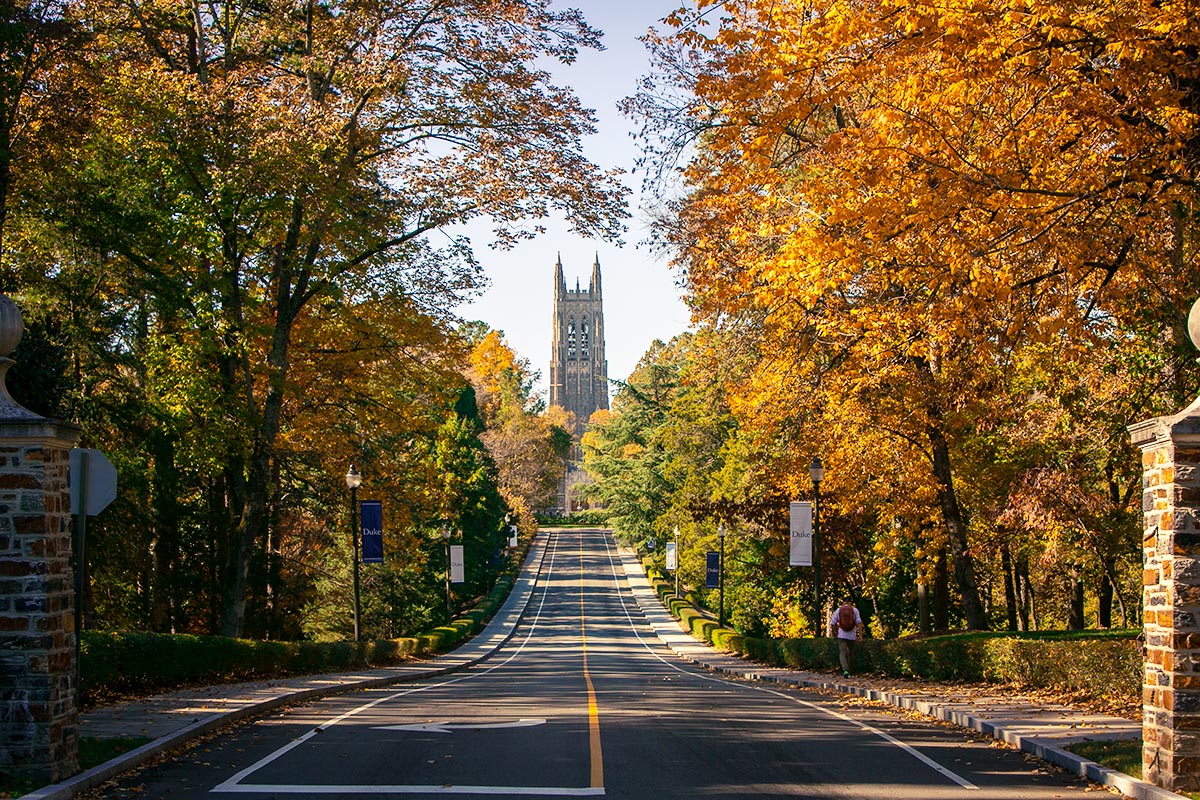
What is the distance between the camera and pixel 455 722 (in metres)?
13.2

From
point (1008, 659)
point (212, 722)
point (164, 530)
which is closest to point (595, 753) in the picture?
point (212, 722)

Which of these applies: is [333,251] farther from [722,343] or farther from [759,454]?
[759,454]

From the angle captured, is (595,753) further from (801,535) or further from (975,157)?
(801,535)

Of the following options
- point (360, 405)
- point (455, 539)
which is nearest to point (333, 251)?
point (360, 405)

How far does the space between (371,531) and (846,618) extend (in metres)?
10.9

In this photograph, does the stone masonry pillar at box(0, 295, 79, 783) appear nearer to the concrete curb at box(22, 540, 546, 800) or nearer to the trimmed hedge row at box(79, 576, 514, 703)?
the concrete curb at box(22, 540, 546, 800)

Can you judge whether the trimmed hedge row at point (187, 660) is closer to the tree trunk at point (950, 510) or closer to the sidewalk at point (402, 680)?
the sidewalk at point (402, 680)

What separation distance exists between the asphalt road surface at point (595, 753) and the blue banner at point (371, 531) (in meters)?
8.30

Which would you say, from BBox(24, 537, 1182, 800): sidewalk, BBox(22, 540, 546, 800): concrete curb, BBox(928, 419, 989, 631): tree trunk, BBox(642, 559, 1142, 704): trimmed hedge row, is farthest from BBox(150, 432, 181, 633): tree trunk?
BBox(928, 419, 989, 631): tree trunk

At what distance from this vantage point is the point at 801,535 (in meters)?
24.8

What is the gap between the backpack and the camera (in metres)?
22.5

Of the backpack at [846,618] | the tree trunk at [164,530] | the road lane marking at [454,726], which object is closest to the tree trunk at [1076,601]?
the backpack at [846,618]

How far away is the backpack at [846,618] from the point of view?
73.7 ft

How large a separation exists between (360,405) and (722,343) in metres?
9.03
